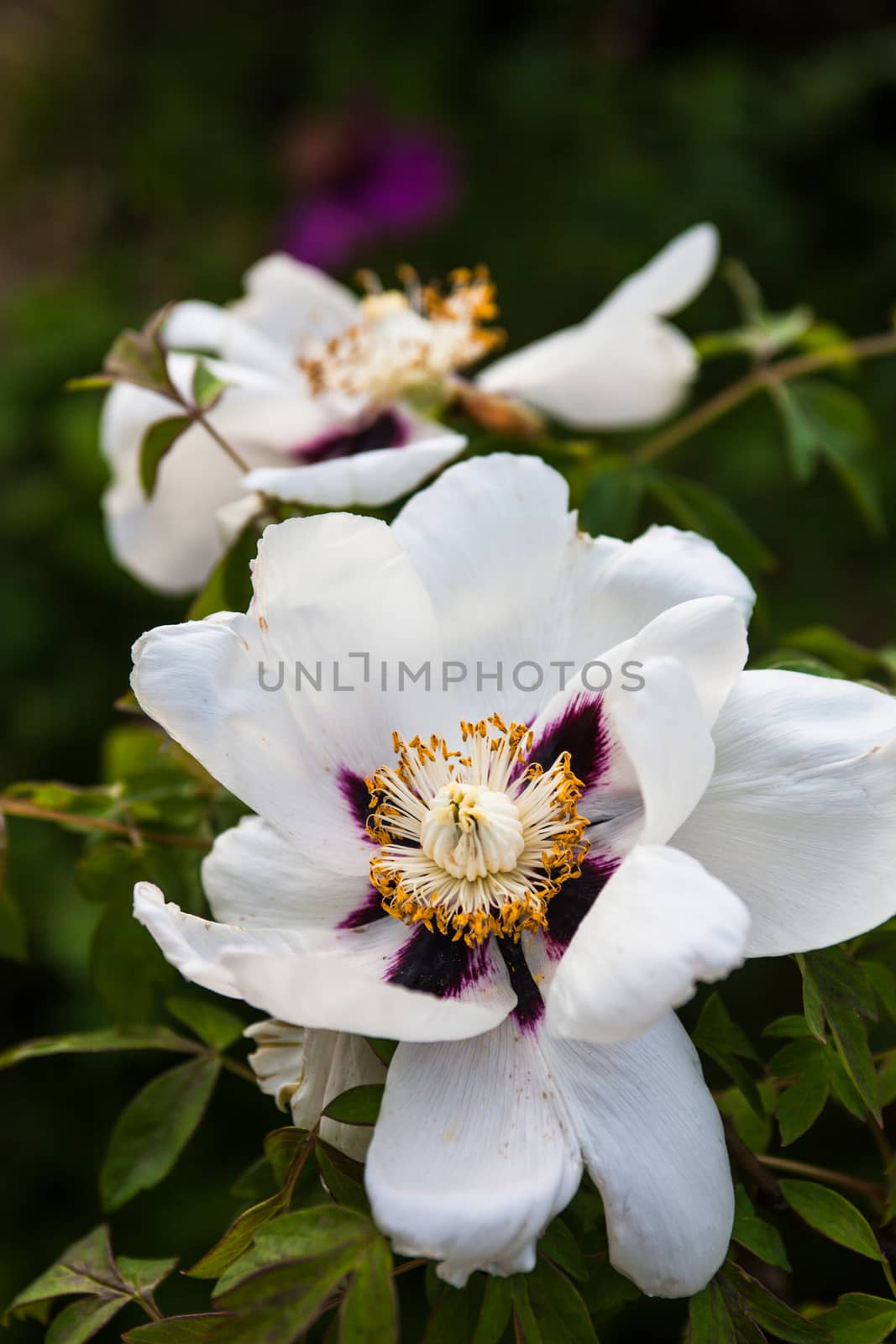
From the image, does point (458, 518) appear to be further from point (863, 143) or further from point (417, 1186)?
point (863, 143)

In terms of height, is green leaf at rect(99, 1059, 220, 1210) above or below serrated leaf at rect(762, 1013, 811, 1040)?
below

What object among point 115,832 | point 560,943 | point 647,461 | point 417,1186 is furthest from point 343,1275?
point 647,461

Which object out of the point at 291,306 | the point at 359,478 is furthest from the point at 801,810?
the point at 291,306

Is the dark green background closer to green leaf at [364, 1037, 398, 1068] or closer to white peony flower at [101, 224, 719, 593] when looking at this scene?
white peony flower at [101, 224, 719, 593]

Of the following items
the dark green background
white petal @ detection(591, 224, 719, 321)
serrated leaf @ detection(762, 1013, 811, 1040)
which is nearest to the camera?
serrated leaf @ detection(762, 1013, 811, 1040)

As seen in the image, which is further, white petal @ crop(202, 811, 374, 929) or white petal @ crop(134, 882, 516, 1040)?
white petal @ crop(202, 811, 374, 929)

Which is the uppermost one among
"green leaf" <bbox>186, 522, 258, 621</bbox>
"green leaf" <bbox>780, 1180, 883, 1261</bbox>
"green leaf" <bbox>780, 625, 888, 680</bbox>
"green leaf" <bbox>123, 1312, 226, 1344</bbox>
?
"green leaf" <bbox>186, 522, 258, 621</bbox>

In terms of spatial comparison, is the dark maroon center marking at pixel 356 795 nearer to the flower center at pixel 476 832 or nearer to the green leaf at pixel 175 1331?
the flower center at pixel 476 832

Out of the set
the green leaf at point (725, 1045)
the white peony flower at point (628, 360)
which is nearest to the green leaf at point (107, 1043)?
the green leaf at point (725, 1045)

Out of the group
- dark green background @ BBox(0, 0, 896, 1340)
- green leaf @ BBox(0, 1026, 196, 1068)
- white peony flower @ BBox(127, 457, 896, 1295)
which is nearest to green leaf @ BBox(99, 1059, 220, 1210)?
green leaf @ BBox(0, 1026, 196, 1068)
